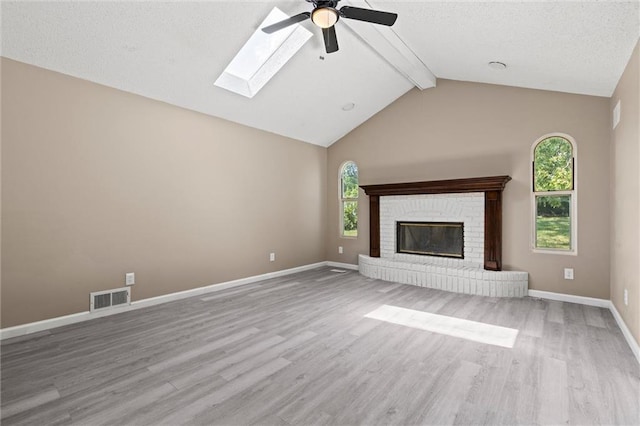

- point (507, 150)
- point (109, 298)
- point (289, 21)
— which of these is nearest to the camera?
point (289, 21)

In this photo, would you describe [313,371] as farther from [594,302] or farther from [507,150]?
[507,150]

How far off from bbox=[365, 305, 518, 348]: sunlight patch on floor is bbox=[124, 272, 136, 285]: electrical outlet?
2.78 m

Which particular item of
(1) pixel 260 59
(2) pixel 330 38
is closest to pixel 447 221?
(2) pixel 330 38

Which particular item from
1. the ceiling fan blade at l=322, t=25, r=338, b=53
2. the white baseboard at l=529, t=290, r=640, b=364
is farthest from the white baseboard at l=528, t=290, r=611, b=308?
the ceiling fan blade at l=322, t=25, r=338, b=53

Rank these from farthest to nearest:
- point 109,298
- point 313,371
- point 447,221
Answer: point 447,221 → point 109,298 → point 313,371

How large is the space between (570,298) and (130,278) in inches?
214

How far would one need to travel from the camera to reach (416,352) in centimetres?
256

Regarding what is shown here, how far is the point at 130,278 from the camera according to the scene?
3695mm

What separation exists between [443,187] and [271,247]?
9.83 feet

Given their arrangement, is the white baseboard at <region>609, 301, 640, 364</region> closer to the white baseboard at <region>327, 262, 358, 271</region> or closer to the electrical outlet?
the white baseboard at <region>327, 262, 358, 271</region>

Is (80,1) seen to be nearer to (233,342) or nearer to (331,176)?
(233,342)

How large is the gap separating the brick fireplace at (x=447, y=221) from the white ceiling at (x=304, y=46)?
5.12ft

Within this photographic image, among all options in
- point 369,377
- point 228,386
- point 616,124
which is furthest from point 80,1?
point 616,124

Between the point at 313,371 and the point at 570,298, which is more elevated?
the point at 570,298
